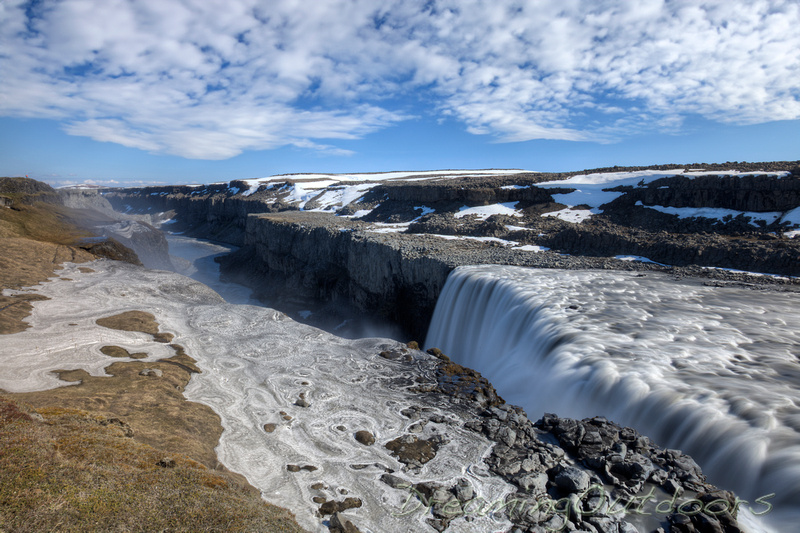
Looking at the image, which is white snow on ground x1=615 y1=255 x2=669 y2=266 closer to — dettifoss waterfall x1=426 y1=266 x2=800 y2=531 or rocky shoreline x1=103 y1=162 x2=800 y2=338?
rocky shoreline x1=103 y1=162 x2=800 y2=338

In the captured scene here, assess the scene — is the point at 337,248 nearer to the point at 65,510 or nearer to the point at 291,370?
the point at 291,370

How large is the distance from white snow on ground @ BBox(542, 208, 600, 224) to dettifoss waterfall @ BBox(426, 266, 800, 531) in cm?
1234

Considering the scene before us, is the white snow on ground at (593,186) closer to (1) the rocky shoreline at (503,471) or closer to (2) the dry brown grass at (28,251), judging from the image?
(1) the rocky shoreline at (503,471)

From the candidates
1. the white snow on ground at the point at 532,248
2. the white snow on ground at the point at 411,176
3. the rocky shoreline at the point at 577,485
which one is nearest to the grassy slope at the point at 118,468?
the rocky shoreline at the point at 577,485

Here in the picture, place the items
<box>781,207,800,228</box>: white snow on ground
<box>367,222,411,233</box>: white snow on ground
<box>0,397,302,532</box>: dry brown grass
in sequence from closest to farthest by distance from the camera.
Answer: <box>0,397,302,532</box>: dry brown grass → <box>781,207,800,228</box>: white snow on ground → <box>367,222,411,233</box>: white snow on ground

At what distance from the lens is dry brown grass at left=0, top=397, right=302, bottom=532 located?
17.3ft

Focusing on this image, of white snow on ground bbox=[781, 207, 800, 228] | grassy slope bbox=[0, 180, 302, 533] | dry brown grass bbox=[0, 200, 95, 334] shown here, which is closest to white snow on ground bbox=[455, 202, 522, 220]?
white snow on ground bbox=[781, 207, 800, 228]

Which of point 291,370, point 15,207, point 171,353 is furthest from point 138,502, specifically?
point 15,207

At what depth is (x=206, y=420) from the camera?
10.9 m

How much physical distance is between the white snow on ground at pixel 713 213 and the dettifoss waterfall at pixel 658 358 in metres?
9.74

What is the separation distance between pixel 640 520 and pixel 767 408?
4328 millimetres

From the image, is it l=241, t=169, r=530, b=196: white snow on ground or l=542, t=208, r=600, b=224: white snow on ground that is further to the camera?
l=241, t=169, r=530, b=196: white snow on ground

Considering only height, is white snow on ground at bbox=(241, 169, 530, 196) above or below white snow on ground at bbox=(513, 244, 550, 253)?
above

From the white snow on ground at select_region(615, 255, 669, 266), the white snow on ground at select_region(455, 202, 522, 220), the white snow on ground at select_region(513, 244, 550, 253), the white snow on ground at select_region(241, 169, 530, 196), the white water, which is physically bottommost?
the white water
